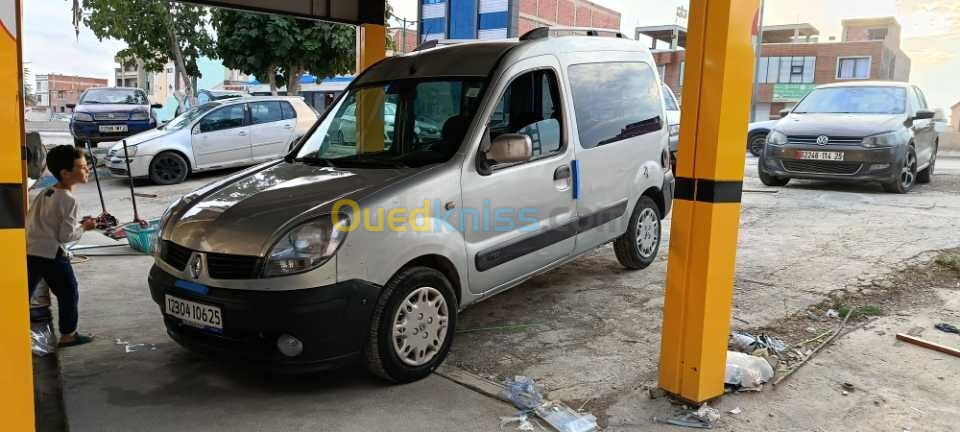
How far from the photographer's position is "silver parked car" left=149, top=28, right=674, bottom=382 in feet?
11.0

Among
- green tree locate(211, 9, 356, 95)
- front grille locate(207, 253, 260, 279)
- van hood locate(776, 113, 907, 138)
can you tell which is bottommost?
front grille locate(207, 253, 260, 279)

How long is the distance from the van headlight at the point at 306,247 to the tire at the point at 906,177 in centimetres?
951

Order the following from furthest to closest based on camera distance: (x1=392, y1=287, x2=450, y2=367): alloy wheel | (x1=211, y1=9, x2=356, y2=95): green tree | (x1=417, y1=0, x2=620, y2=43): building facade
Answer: (x1=417, y1=0, x2=620, y2=43): building facade < (x1=211, y1=9, x2=356, y2=95): green tree < (x1=392, y1=287, x2=450, y2=367): alloy wheel

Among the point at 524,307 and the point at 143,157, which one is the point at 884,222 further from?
the point at 143,157

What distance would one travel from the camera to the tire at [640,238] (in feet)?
19.0

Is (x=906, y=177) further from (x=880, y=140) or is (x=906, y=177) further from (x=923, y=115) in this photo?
(x=880, y=140)

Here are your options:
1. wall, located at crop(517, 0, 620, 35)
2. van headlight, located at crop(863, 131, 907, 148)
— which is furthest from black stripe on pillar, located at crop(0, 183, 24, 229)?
wall, located at crop(517, 0, 620, 35)

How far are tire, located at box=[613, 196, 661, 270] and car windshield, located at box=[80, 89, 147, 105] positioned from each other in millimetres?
14301

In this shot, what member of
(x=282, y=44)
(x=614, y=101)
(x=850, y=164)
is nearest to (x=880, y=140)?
(x=850, y=164)

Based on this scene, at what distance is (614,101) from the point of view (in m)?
5.36

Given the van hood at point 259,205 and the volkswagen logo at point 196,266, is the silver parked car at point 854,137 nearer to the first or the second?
the van hood at point 259,205

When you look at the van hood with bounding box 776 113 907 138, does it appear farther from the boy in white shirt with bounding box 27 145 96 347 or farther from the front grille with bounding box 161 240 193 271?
the boy in white shirt with bounding box 27 145 96 347

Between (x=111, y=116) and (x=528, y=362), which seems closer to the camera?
(x=528, y=362)

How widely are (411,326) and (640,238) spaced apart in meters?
2.88
